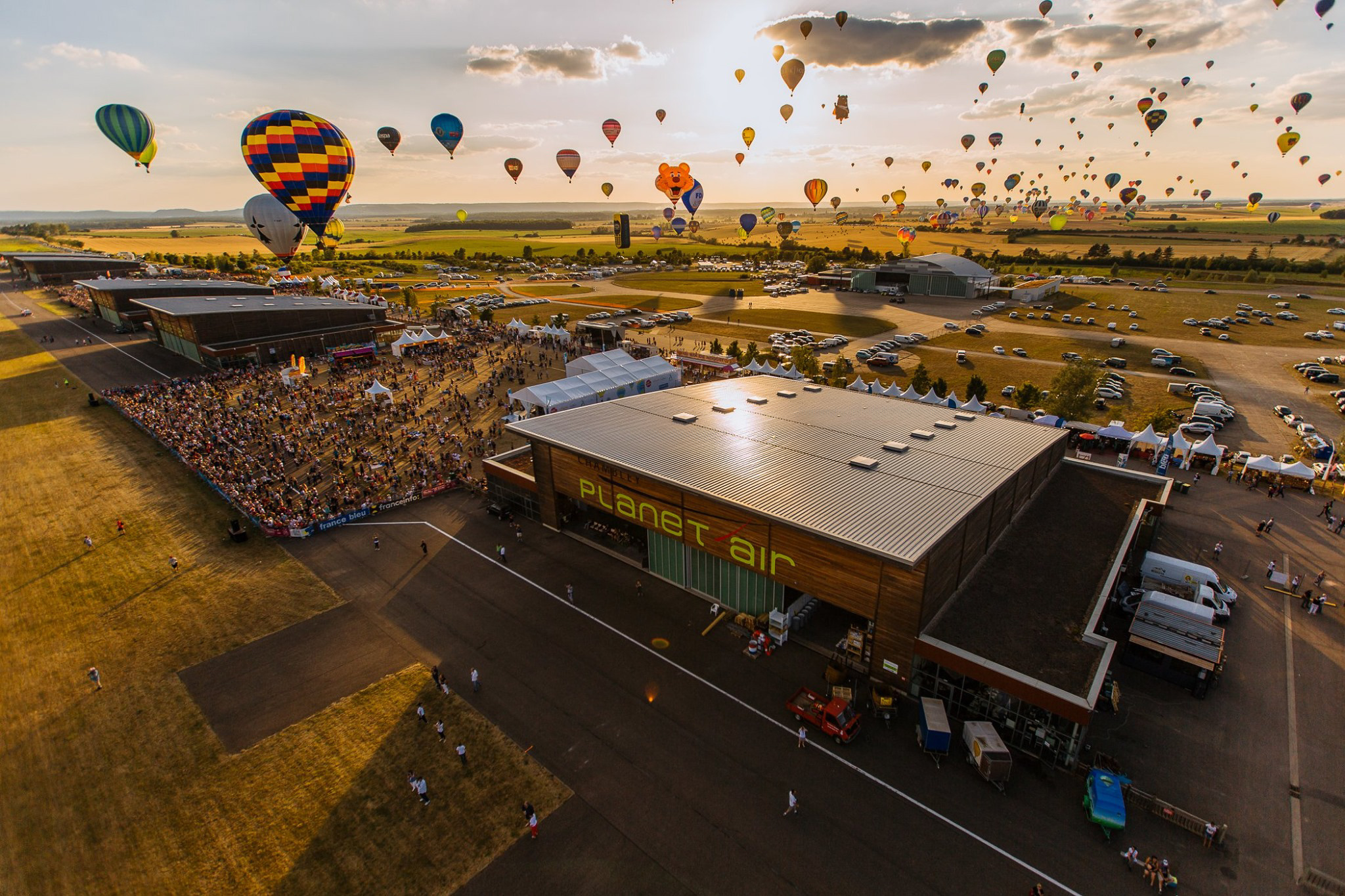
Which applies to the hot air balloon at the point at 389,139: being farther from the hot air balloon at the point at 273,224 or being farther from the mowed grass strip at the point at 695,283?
the mowed grass strip at the point at 695,283

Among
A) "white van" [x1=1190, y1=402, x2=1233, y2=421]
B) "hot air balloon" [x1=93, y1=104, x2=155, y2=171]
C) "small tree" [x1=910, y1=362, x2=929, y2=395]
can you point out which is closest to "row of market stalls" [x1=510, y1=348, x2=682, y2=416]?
"small tree" [x1=910, y1=362, x2=929, y2=395]

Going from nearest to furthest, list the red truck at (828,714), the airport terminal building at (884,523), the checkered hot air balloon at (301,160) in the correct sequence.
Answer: the red truck at (828,714), the airport terminal building at (884,523), the checkered hot air balloon at (301,160)

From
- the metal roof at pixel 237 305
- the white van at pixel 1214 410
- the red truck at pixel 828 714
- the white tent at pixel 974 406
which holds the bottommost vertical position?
the red truck at pixel 828 714

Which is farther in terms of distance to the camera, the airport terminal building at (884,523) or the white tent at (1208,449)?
the white tent at (1208,449)

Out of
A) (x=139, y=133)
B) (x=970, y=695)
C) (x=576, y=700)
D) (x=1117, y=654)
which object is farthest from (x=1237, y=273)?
(x=139, y=133)

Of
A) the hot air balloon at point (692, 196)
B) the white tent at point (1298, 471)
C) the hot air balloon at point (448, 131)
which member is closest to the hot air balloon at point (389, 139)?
the hot air balloon at point (448, 131)

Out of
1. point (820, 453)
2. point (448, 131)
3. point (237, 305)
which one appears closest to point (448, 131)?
point (448, 131)

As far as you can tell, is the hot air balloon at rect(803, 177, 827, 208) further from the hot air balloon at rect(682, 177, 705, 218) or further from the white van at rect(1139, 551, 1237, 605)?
the white van at rect(1139, 551, 1237, 605)
